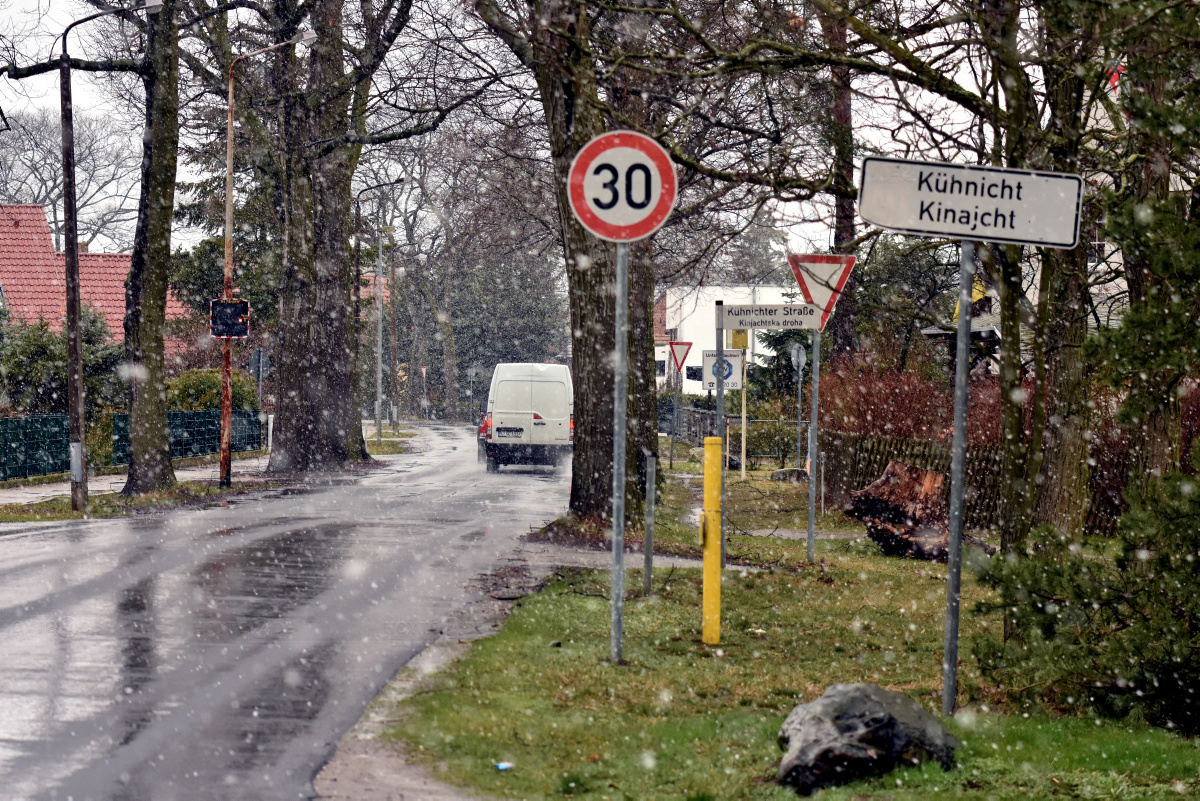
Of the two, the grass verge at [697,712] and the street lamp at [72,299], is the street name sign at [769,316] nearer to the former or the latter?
the grass verge at [697,712]

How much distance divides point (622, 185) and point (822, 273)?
443cm

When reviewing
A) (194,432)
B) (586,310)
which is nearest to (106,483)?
(194,432)

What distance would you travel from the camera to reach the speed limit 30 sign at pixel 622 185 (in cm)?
743

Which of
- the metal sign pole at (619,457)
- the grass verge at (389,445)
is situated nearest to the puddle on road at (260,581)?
the metal sign pole at (619,457)

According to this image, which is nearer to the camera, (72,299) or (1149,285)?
(1149,285)

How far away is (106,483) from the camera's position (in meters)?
26.2

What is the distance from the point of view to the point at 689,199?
85.5ft

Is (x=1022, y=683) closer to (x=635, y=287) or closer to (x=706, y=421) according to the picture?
(x=635, y=287)

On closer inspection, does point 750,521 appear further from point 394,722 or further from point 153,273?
point 394,722

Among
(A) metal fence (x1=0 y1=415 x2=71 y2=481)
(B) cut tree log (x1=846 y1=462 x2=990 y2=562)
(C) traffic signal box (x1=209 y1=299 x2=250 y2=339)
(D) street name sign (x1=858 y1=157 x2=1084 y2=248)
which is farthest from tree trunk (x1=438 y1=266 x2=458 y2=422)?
(D) street name sign (x1=858 y1=157 x2=1084 y2=248)

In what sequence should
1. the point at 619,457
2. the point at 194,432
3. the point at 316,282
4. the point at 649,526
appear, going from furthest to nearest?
the point at 194,432
the point at 316,282
the point at 649,526
the point at 619,457

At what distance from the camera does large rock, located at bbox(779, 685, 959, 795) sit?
5.09 metres

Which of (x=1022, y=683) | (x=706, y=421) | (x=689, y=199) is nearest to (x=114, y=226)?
(x=706, y=421)

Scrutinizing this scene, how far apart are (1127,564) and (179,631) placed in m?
5.72
